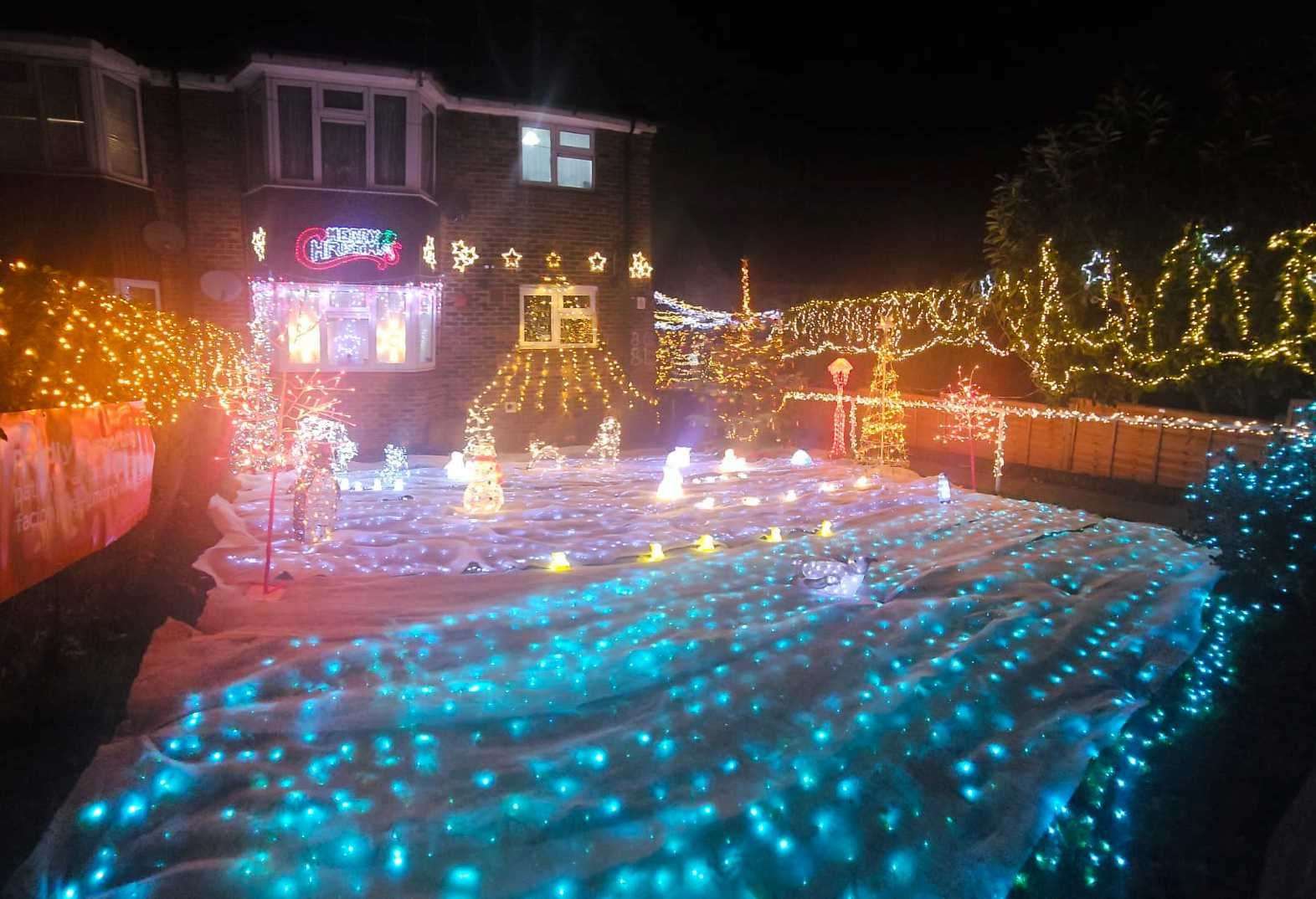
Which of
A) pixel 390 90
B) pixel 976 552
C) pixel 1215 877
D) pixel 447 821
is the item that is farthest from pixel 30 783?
pixel 390 90

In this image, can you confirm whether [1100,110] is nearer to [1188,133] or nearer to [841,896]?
[1188,133]

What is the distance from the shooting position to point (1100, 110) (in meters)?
11.0

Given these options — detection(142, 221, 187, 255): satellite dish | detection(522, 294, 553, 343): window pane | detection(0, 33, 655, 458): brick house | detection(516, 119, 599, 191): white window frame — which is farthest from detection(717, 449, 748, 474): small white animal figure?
detection(142, 221, 187, 255): satellite dish

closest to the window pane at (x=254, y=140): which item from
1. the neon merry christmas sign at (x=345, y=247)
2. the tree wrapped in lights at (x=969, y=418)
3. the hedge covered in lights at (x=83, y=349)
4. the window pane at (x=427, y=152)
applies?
the neon merry christmas sign at (x=345, y=247)

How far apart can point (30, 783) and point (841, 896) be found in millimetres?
3364

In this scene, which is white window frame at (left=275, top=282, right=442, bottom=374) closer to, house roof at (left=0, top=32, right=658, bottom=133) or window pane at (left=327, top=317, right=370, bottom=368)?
window pane at (left=327, top=317, right=370, bottom=368)

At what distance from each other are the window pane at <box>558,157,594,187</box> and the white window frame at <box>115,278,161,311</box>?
688 centimetres

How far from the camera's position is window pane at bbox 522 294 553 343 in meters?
14.2

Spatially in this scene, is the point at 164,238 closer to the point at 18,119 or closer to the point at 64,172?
→ the point at 64,172

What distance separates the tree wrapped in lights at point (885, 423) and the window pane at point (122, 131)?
1181 centimetres

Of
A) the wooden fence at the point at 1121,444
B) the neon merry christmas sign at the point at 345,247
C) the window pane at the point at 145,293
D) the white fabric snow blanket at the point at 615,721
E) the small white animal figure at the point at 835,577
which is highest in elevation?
the neon merry christmas sign at the point at 345,247

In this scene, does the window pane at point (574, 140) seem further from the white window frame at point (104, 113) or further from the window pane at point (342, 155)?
the white window frame at point (104, 113)

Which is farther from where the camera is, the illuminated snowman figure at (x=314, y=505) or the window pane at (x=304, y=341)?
the window pane at (x=304, y=341)

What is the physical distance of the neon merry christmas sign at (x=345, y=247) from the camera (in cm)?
1202
